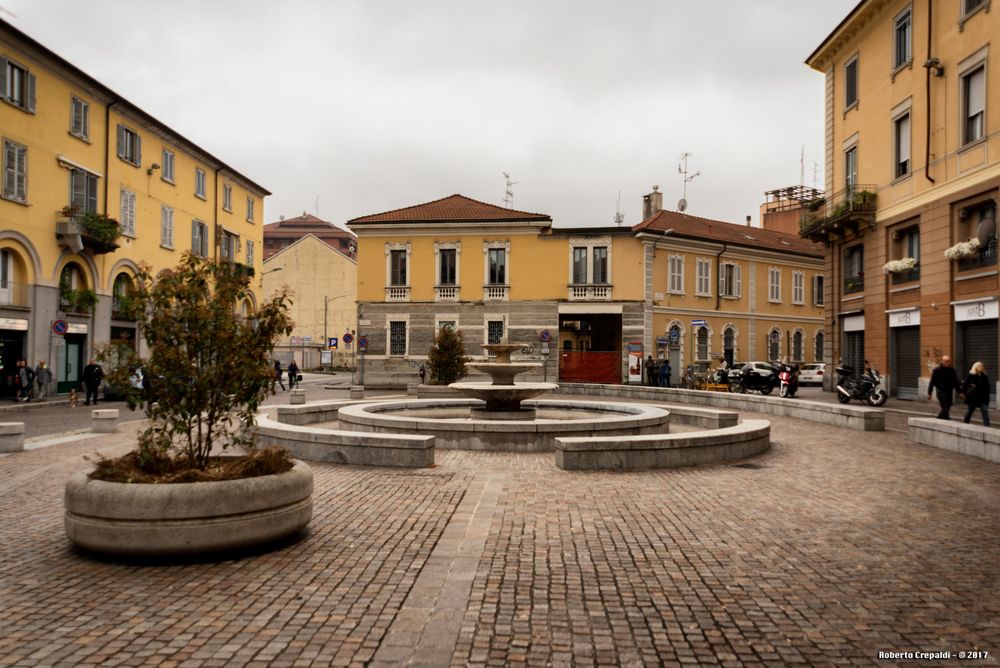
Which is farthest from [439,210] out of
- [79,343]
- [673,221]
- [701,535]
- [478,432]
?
[701,535]

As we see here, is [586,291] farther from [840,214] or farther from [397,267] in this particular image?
[840,214]

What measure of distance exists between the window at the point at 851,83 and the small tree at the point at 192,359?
28.1 m

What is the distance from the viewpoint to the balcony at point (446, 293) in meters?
38.5

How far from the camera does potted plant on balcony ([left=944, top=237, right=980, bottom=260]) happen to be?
63.8ft

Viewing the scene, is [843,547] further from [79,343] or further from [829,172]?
[79,343]

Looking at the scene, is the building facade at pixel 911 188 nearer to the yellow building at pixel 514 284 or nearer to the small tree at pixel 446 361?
the yellow building at pixel 514 284

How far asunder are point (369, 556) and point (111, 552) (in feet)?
6.73

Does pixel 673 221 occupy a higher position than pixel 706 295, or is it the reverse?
pixel 673 221

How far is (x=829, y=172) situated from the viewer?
94.6 feet

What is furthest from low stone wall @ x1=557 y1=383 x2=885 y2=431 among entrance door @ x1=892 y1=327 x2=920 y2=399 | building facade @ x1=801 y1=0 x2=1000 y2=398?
building facade @ x1=801 y1=0 x2=1000 y2=398

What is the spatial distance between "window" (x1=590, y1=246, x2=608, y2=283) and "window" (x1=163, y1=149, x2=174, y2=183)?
919 inches

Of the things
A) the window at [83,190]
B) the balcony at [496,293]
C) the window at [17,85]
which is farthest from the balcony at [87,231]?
the balcony at [496,293]

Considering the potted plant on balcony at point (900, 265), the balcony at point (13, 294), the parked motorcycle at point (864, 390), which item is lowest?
the parked motorcycle at point (864, 390)

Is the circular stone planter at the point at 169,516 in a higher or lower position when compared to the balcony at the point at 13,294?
lower
